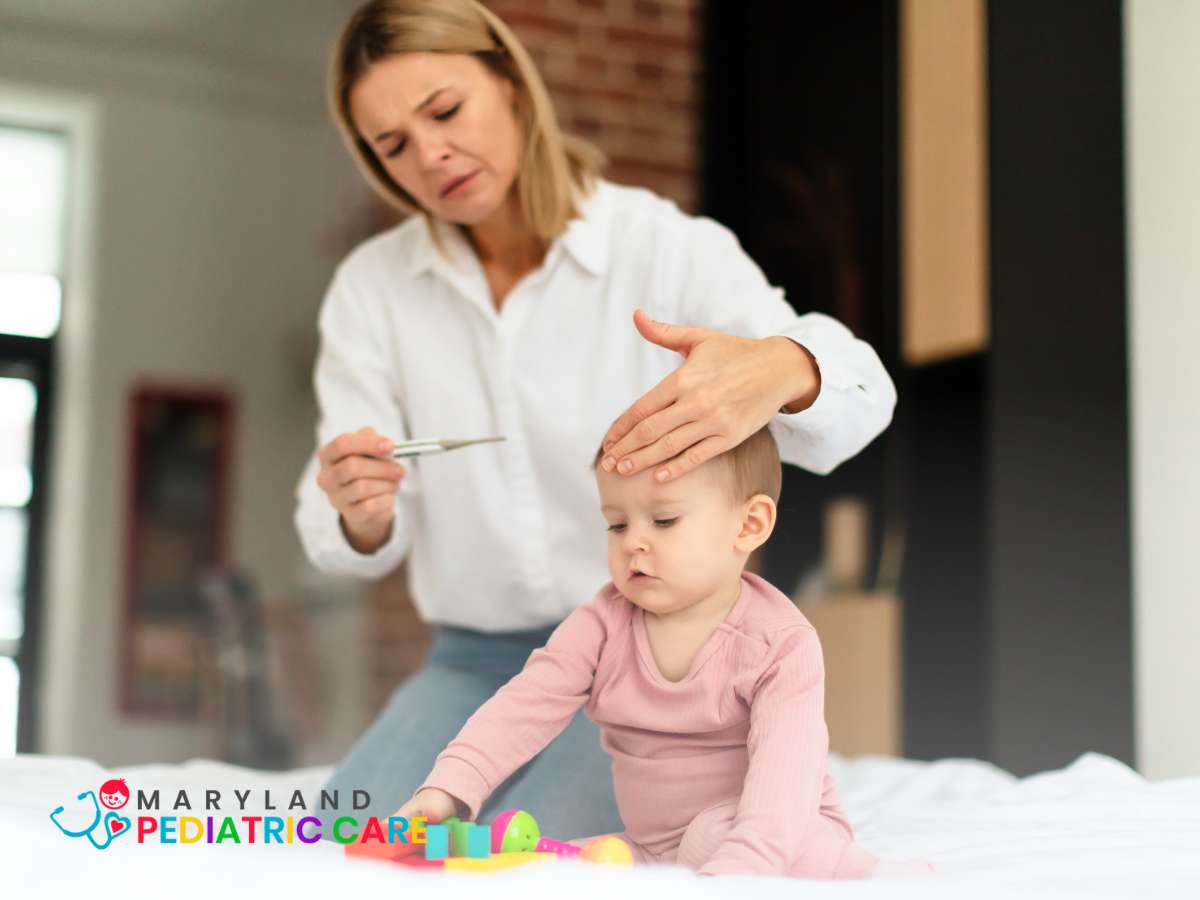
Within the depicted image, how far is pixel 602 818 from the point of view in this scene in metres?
1.08

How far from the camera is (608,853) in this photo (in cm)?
78

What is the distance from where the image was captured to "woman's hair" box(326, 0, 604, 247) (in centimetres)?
114

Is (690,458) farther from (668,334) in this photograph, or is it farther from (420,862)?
(420,862)

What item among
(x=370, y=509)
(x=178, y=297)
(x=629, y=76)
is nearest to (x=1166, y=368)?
(x=370, y=509)

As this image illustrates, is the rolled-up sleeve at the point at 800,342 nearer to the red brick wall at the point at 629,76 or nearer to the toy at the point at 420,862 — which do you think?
the toy at the point at 420,862

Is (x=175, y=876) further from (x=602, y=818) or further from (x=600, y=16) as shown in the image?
(x=600, y=16)

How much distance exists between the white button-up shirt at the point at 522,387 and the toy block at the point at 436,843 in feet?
1.66

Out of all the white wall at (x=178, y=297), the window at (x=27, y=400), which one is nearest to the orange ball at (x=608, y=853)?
the window at (x=27, y=400)

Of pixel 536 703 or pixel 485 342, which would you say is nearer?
pixel 536 703

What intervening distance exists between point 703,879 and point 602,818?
1.37 feet

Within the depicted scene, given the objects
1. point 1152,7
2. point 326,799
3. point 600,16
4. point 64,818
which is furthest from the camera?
point 600,16

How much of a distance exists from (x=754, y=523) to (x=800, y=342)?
0.16 metres

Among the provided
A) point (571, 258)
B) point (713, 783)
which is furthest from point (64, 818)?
point (571, 258)

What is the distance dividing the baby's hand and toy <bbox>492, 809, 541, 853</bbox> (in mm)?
61
